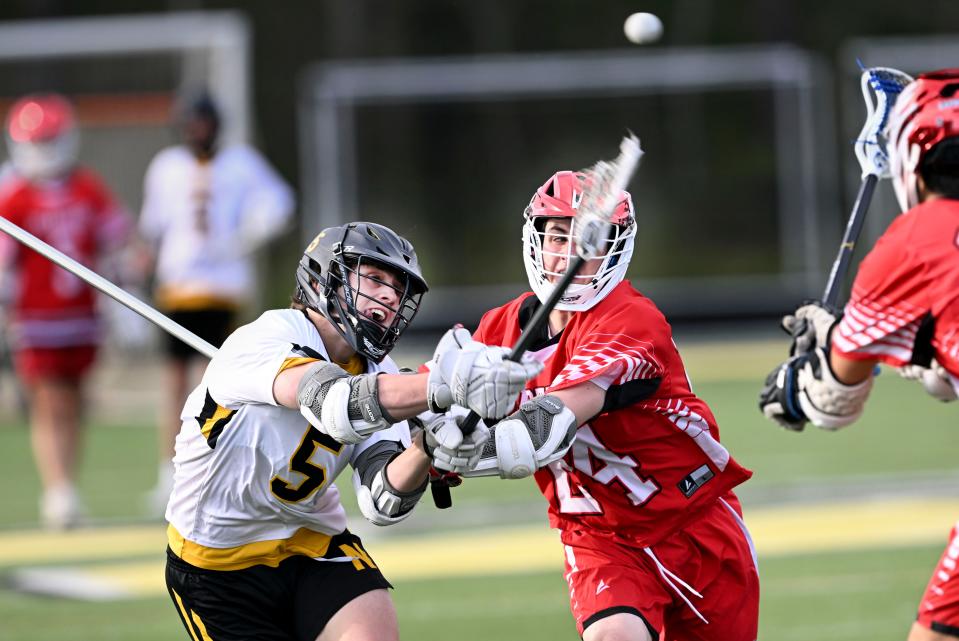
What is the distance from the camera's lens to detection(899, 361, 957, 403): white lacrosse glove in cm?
374

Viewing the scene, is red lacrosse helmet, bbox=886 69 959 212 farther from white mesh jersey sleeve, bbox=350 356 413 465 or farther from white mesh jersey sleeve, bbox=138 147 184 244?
white mesh jersey sleeve, bbox=138 147 184 244

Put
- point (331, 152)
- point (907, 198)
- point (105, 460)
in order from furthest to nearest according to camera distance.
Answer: point (331, 152) → point (105, 460) → point (907, 198)

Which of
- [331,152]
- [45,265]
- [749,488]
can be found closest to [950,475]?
[749,488]

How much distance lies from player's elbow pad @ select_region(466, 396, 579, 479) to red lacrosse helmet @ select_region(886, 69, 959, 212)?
978 millimetres

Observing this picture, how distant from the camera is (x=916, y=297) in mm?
3459

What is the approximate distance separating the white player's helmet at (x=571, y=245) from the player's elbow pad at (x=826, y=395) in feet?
2.05

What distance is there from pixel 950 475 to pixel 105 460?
6.50m

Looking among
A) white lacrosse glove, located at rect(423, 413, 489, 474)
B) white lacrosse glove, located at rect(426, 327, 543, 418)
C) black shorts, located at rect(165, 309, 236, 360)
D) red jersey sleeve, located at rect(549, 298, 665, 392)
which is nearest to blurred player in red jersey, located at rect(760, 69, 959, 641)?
red jersey sleeve, located at rect(549, 298, 665, 392)

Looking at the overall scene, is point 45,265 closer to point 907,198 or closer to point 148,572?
point 148,572

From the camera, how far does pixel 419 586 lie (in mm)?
7461

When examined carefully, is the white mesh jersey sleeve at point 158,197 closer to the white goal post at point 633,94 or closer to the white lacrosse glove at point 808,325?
the white lacrosse glove at point 808,325

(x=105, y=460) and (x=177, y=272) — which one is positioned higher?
(x=177, y=272)

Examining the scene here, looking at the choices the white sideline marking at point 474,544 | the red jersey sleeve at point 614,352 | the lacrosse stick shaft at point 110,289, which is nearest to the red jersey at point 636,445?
the red jersey sleeve at point 614,352

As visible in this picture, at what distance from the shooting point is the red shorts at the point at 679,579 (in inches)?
166
